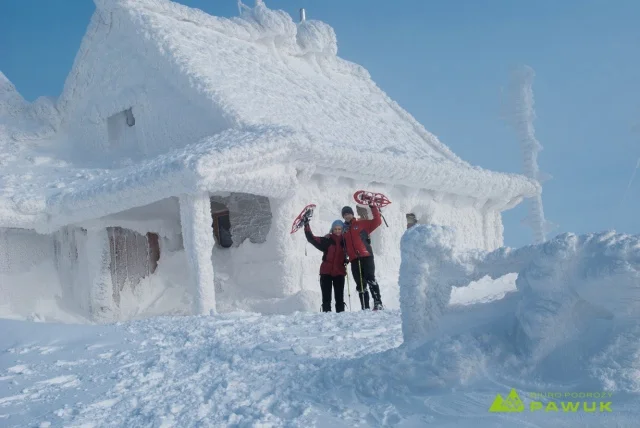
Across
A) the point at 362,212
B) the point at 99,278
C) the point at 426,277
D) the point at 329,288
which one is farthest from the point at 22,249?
the point at 426,277

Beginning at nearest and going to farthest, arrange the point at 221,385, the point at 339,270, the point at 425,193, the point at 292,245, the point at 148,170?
the point at 221,385, the point at 339,270, the point at 148,170, the point at 292,245, the point at 425,193

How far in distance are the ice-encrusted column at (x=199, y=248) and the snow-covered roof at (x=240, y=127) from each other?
0.96 ft

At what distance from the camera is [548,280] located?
3.38 metres

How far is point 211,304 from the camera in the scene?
8.60 m

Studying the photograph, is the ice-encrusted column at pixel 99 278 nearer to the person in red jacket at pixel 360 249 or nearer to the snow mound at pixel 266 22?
the person in red jacket at pixel 360 249

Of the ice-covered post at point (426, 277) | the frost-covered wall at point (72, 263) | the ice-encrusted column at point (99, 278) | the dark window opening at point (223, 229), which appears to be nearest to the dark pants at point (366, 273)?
the dark window opening at point (223, 229)

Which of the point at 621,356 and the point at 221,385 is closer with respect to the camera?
the point at 621,356

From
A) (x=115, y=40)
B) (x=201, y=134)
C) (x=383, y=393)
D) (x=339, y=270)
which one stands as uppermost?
(x=115, y=40)

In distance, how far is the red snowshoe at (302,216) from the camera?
28.6 feet

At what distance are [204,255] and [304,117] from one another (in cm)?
394

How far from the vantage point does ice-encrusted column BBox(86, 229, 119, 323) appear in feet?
35.4

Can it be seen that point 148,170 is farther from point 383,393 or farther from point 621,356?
point 621,356

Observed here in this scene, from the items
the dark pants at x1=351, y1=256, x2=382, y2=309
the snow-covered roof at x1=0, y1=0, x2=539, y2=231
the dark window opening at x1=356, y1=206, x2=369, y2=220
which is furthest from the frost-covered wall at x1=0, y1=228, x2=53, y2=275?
the dark pants at x1=351, y1=256, x2=382, y2=309

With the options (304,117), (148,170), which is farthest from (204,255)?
(304,117)
